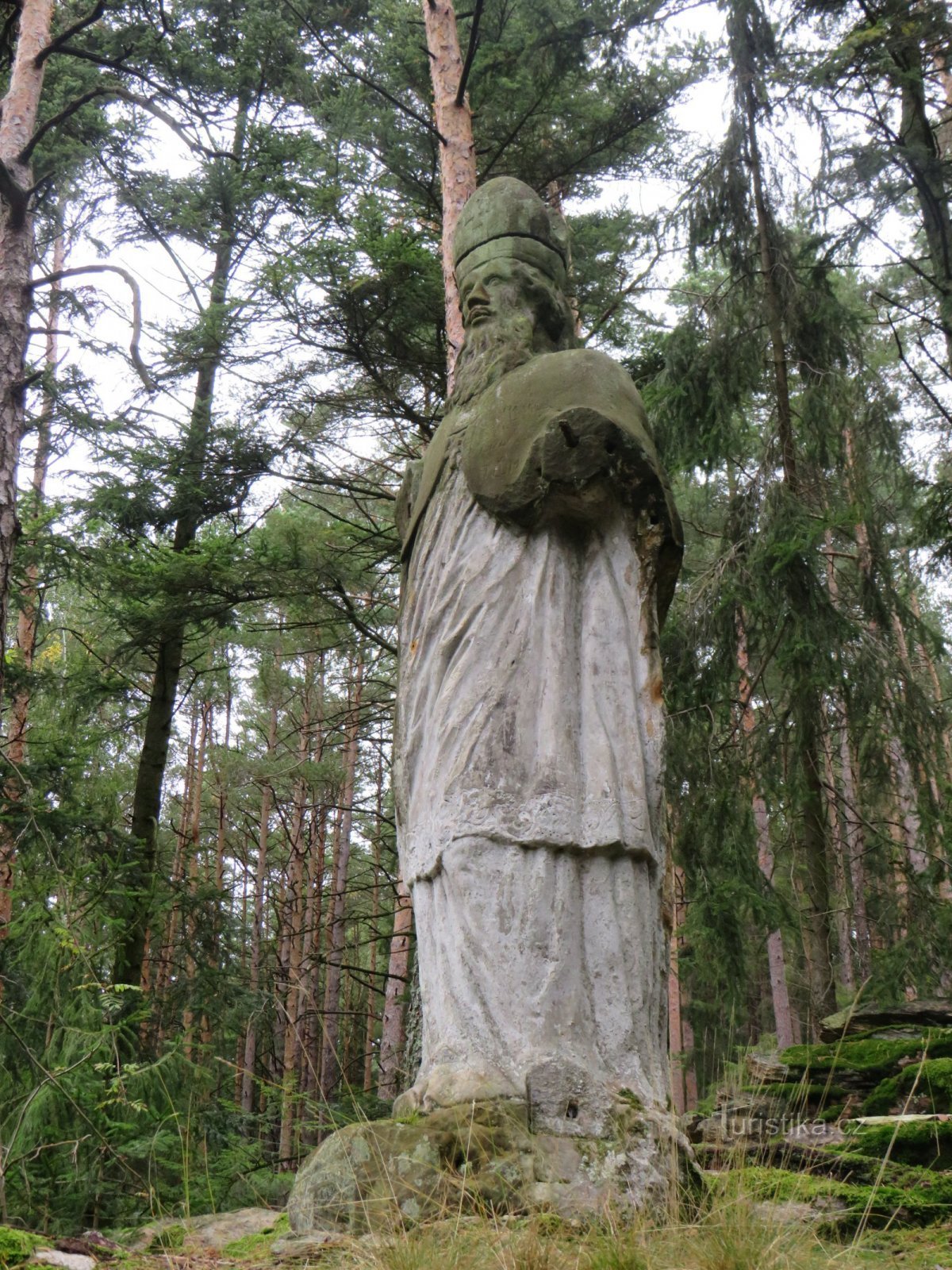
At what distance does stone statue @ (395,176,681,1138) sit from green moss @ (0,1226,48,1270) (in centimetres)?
111

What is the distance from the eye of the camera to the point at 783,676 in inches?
415

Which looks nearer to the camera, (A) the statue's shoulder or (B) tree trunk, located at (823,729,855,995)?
A: (A) the statue's shoulder

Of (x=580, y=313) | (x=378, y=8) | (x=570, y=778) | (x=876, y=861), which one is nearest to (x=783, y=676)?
(x=876, y=861)

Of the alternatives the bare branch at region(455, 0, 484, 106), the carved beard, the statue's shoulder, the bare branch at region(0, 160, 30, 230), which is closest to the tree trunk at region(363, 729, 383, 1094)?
the carved beard

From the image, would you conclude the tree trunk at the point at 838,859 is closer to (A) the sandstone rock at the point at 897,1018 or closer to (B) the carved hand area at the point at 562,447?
(A) the sandstone rock at the point at 897,1018

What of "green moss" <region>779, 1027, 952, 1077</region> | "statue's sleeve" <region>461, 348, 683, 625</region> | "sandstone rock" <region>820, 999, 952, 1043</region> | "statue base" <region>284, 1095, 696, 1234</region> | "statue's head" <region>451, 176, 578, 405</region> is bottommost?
"statue base" <region>284, 1095, 696, 1234</region>

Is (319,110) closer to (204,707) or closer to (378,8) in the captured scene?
(378,8)

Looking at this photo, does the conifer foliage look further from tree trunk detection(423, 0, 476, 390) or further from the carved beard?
the carved beard

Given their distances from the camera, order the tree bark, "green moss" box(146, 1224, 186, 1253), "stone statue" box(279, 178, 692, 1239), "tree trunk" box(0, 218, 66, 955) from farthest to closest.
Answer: the tree bark, "tree trunk" box(0, 218, 66, 955), "green moss" box(146, 1224, 186, 1253), "stone statue" box(279, 178, 692, 1239)

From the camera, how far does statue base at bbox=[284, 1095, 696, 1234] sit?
328 centimetres

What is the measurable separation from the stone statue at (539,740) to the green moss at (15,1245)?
1.11 metres

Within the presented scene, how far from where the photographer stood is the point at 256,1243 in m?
3.69

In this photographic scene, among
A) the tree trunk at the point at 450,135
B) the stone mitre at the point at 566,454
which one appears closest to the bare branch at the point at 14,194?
the tree trunk at the point at 450,135

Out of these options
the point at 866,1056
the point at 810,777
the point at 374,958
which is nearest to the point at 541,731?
the point at 866,1056
